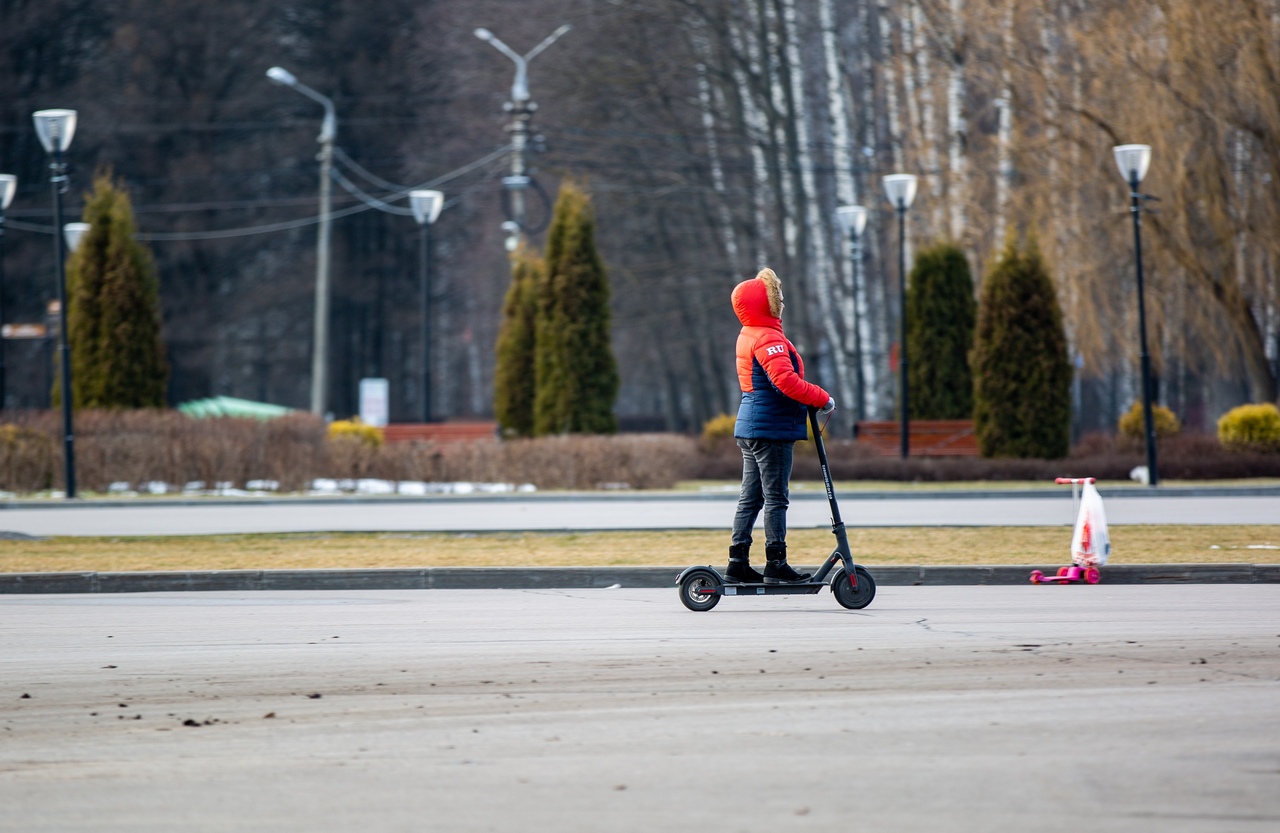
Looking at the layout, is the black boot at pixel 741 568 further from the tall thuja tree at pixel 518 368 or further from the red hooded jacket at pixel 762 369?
the tall thuja tree at pixel 518 368

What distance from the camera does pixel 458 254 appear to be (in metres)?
56.3

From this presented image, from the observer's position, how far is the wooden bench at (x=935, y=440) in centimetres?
3138

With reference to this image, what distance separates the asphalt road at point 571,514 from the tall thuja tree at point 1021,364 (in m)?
5.67

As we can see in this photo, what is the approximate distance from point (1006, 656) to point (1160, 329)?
2413 centimetres

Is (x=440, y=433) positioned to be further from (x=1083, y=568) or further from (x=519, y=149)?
(x=1083, y=568)

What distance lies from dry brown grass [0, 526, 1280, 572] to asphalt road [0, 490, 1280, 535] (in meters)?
0.90

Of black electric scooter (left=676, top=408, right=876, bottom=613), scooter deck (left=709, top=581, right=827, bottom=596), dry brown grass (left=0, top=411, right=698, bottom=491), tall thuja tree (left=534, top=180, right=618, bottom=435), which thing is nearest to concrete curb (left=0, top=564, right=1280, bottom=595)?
black electric scooter (left=676, top=408, right=876, bottom=613)

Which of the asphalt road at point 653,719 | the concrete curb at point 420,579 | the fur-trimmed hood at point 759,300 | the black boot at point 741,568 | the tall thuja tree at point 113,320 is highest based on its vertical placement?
the tall thuja tree at point 113,320

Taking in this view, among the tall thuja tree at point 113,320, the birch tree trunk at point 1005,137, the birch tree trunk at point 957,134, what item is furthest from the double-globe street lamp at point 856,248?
the tall thuja tree at point 113,320

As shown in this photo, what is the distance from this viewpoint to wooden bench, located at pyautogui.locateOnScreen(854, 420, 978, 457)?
103 ft

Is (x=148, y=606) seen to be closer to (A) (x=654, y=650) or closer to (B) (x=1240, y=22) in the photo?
(A) (x=654, y=650)

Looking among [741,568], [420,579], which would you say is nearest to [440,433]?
[420,579]

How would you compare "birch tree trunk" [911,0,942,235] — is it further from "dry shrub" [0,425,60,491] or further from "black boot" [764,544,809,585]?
"black boot" [764,544,809,585]

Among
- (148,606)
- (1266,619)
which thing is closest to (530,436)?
(148,606)
